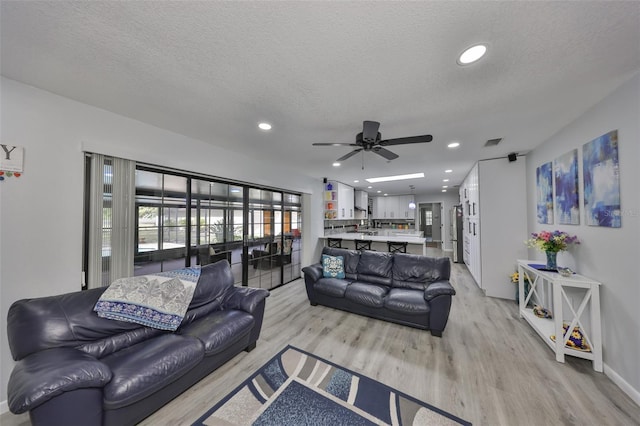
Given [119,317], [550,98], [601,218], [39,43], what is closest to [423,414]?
[601,218]

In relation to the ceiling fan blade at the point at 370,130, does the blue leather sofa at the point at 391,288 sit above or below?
below

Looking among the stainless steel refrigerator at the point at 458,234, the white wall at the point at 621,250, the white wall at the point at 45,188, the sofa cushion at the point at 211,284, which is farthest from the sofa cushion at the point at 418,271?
the stainless steel refrigerator at the point at 458,234

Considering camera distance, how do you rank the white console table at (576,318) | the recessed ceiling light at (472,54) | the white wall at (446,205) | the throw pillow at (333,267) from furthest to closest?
the white wall at (446,205)
the throw pillow at (333,267)
the white console table at (576,318)
the recessed ceiling light at (472,54)

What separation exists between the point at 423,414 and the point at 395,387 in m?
0.29

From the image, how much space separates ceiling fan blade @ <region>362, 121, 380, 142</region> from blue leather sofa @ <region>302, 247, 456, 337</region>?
2.08 meters

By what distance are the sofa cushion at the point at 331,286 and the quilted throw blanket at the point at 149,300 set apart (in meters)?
1.90

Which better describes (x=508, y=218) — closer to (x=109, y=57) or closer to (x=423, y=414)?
(x=423, y=414)

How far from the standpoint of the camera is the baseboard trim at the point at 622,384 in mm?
1749

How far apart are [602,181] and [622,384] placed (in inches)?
71.9

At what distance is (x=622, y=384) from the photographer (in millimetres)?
1866

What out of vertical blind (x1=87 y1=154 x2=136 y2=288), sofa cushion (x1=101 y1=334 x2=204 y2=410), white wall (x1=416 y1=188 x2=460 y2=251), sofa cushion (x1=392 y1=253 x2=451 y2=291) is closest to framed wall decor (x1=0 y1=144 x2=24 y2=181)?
vertical blind (x1=87 y1=154 x2=136 y2=288)

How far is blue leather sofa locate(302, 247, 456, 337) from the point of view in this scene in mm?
2744

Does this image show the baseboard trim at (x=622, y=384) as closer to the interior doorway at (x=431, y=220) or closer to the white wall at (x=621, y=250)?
the white wall at (x=621, y=250)

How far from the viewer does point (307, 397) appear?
182cm
